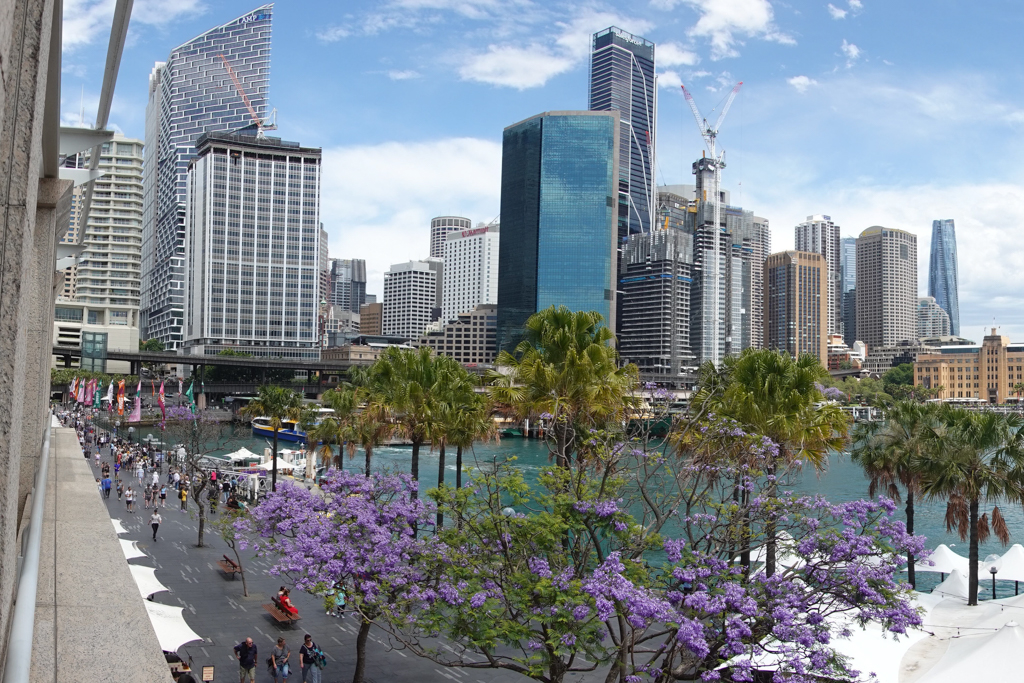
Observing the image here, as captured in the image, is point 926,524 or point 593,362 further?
point 926,524

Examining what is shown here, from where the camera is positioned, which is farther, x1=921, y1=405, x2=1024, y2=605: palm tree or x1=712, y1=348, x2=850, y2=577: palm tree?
x1=921, y1=405, x2=1024, y2=605: palm tree

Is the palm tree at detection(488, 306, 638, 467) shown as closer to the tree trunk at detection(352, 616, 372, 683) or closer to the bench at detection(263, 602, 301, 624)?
the tree trunk at detection(352, 616, 372, 683)

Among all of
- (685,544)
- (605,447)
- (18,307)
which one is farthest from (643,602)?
(18,307)

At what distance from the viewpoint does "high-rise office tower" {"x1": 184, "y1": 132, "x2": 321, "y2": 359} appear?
16412 centimetres

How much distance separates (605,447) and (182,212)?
193m

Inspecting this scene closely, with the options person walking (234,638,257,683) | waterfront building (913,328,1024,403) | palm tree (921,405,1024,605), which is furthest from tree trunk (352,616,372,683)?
waterfront building (913,328,1024,403)

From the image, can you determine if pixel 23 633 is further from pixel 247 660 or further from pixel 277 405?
pixel 277 405

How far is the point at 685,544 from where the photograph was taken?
459 inches

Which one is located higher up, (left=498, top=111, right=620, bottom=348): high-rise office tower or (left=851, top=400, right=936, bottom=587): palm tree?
A: (left=498, top=111, right=620, bottom=348): high-rise office tower

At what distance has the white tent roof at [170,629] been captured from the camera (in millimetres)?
14844

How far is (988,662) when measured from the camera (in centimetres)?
1362

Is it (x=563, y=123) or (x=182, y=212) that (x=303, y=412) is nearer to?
(x=563, y=123)

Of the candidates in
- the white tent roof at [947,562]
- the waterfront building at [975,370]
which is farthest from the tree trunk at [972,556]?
the waterfront building at [975,370]

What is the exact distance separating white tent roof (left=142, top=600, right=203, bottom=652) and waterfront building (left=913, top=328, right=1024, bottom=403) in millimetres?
181408
